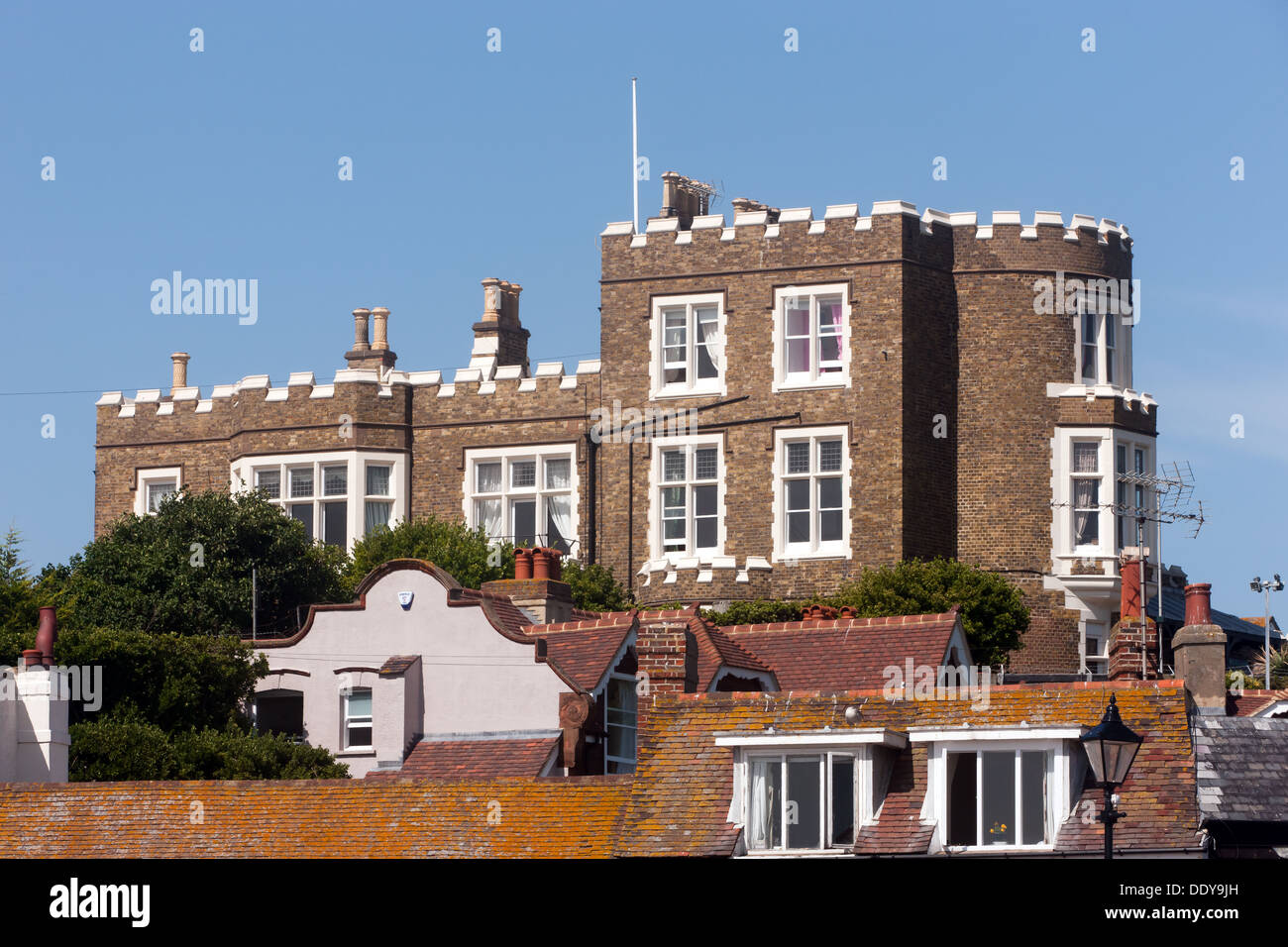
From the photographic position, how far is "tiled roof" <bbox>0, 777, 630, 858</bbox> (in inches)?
1134

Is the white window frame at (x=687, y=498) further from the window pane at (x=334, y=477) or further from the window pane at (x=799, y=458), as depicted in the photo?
the window pane at (x=334, y=477)

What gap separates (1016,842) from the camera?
2688 centimetres

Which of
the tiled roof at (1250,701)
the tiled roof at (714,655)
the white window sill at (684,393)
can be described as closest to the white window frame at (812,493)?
the white window sill at (684,393)

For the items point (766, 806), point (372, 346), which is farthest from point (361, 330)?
point (766, 806)

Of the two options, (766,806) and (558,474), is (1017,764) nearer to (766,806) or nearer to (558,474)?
(766,806)

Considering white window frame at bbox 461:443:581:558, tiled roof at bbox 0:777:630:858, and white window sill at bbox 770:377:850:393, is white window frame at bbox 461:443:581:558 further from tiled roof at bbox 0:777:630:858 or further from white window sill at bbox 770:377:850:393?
tiled roof at bbox 0:777:630:858

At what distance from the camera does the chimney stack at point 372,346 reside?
70125 mm

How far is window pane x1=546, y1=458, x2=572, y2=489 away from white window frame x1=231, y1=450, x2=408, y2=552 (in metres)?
3.76

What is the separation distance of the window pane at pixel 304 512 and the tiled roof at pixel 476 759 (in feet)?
77.2

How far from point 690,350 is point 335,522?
393 inches

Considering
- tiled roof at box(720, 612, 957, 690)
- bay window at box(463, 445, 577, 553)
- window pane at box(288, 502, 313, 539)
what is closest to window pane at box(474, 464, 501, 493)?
bay window at box(463, 445, 577, 553)
